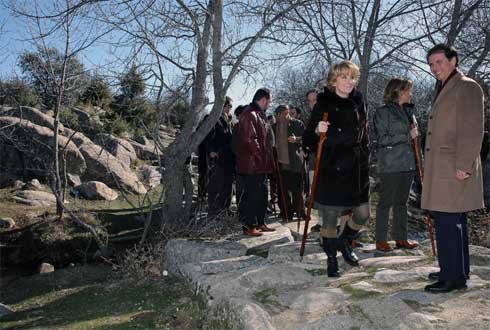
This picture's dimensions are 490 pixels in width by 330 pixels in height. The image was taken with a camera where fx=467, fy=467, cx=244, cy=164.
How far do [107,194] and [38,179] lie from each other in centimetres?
238

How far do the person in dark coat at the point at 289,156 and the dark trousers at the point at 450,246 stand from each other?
3729 mm

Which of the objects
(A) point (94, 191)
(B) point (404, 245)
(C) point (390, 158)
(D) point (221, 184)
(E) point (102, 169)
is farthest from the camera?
(E) point (102, 169)

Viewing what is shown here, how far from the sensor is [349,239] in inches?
179

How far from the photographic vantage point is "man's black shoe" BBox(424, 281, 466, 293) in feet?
11.4

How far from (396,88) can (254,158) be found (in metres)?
1.94

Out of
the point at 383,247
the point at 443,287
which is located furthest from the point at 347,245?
the point at 443,287

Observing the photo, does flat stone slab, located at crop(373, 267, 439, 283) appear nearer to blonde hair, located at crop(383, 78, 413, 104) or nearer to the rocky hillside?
blonde hair, located at crop(383, 78, 413, 104)

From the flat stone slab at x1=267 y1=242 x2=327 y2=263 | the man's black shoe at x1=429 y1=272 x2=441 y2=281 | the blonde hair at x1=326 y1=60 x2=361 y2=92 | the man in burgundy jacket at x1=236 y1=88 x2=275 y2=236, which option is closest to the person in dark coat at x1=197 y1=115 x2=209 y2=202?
the man in burgundy jacket at x1=236 y1=88 x2=275 y2=236

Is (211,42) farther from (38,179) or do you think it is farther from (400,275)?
(38,179)

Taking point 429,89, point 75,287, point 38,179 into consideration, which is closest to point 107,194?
point 38,179

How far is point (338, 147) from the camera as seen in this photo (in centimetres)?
408

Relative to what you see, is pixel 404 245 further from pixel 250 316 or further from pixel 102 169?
pixel 102 169

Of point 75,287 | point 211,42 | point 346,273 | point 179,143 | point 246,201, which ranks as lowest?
point 75,287

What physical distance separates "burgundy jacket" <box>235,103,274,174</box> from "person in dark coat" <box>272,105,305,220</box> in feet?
3.73
